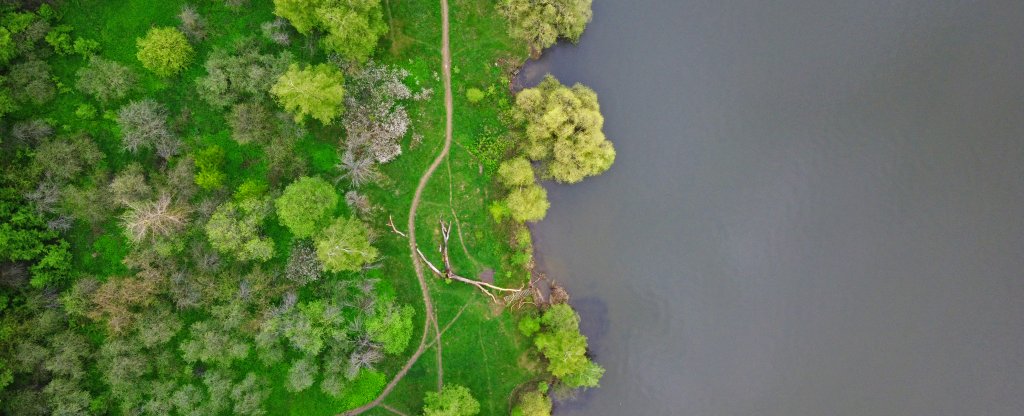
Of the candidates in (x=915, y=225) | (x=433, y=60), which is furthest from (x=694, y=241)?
(x=433, y=60)

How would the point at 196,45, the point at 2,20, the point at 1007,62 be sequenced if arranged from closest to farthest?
1. the point at 2,20
2. the point at 196,45
3. the point at 1007,62

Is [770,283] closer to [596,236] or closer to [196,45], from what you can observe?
[596,236]

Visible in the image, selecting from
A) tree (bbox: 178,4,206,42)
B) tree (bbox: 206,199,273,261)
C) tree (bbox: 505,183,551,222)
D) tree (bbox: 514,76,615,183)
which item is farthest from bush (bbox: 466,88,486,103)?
tree (bbox: 178,4,206,42)

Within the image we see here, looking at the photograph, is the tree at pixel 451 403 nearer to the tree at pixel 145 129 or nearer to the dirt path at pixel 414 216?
the dirt path at pixel 414 216

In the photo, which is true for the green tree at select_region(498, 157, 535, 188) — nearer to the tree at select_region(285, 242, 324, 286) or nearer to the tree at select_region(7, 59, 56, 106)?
the tree at select_region(285, 242, 324, 286)

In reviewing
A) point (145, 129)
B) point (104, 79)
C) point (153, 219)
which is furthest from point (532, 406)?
point (104, 79)

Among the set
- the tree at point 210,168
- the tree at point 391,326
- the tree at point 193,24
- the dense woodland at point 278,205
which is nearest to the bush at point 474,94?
the dense woodland at point 278,205

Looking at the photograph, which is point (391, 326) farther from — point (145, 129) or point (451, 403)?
point (145, 129)
